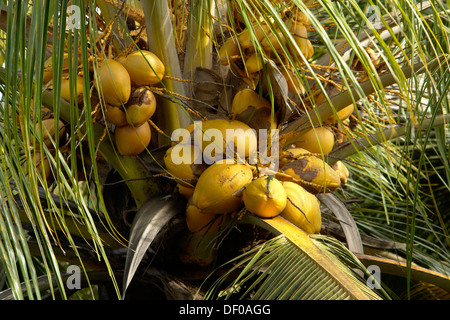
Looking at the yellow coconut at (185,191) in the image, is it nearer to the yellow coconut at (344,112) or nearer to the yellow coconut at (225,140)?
the yellow coconut at (225,140)

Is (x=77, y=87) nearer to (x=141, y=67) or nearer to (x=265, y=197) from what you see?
(x=141, y=67)

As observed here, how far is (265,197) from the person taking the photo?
3.43 feet

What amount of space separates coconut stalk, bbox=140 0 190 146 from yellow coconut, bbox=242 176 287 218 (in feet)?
0.77

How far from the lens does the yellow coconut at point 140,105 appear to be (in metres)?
1.17

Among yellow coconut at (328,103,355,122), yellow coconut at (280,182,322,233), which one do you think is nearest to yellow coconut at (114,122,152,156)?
yellow coconut at (280,182,322,233)

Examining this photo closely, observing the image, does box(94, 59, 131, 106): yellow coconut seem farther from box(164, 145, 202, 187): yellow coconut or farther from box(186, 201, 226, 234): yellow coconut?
box(186, 201, 226, 234): yellow coconut

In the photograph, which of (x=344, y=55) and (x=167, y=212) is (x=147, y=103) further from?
(x=344, y=55)

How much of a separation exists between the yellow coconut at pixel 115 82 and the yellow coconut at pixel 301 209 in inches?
15.6

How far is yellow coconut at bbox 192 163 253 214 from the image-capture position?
1090 millimetres

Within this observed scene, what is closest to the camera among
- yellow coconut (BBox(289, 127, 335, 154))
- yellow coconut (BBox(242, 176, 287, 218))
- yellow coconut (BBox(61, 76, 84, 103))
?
yellow coconut (BBox(242, 176, 287, 218))

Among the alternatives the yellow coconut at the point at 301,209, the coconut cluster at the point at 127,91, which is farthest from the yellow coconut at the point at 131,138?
the yellow coconut at the point at 301,209

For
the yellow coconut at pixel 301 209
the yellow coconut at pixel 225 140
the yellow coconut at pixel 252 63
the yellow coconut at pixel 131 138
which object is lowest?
the yellow coconut at pixel 301 209

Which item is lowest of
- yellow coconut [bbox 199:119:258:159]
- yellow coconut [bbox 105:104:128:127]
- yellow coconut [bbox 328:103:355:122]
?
yellow coconut [bbox 328:103:355:122]
